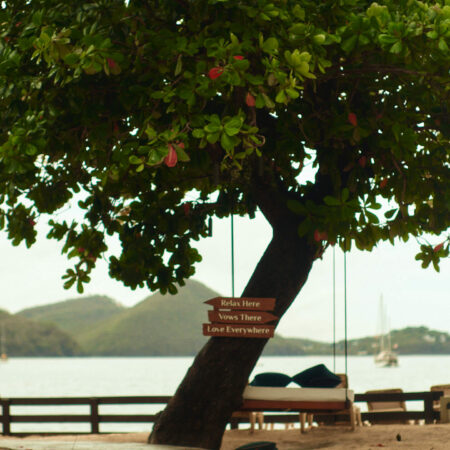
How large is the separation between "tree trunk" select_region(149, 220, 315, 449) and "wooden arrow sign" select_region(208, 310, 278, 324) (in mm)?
415

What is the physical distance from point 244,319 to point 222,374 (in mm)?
817

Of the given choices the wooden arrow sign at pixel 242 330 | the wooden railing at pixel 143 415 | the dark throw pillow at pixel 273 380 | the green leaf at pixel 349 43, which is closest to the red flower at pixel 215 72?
the green leaf at pixel 349 43

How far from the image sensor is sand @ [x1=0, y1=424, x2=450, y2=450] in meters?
11.0

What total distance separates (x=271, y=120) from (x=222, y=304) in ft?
8.11

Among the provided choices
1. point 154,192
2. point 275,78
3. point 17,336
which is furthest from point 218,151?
point 17,336

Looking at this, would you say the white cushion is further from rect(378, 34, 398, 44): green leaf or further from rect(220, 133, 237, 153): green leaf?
rect(378, 34, 398, 44): green leaf

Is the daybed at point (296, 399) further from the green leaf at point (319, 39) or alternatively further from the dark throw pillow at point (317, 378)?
the green leaf at point (319, 39)

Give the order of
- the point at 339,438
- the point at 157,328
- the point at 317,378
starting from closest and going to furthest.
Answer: the point at 317,378, the point at 339,438, the point at 157,328

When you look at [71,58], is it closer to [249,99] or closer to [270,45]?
[249,99]

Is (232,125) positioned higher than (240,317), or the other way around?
(232,125)

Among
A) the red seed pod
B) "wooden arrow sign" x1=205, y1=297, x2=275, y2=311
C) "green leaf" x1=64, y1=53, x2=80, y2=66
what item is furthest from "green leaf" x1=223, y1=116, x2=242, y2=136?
"wooden arrow sign" x1=205, y1=297, x2=275, y2=311

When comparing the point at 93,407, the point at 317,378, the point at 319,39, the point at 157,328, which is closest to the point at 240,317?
the point at 317,378

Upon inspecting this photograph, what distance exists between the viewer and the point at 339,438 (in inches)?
476

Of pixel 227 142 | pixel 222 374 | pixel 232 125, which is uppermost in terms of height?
pixel 232 125
